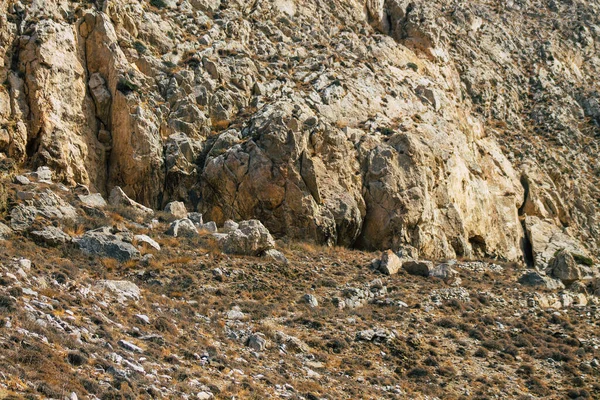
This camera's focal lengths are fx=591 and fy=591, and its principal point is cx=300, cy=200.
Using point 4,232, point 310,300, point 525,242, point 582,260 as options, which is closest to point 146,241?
point 4,232

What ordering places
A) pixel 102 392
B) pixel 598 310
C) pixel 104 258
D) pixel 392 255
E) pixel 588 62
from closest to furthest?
pixel 102 392
pixel 104 258
pixel 598 310
pixel 392 255
pixel 588 62

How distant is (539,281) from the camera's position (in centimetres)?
2909

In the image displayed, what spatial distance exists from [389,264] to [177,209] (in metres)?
10.6

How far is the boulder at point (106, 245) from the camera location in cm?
2067

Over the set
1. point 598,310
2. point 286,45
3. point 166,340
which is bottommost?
point 166,340

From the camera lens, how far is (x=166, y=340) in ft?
48.2

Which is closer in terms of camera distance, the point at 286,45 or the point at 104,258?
the point at 104,258

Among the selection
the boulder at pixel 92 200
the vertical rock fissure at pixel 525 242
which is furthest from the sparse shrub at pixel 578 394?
the vertical rock fissure at pixel 525 242

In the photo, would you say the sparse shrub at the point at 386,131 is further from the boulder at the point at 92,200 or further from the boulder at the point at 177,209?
the boulder at the point at 92,200

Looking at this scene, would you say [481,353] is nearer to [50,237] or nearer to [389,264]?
[389,264]

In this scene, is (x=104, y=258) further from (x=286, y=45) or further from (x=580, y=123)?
(x=580, y=123)

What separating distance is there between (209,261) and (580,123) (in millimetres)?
43959

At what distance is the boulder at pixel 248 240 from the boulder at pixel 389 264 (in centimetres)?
536

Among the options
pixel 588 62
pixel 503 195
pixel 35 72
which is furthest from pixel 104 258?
pixel 588 62
